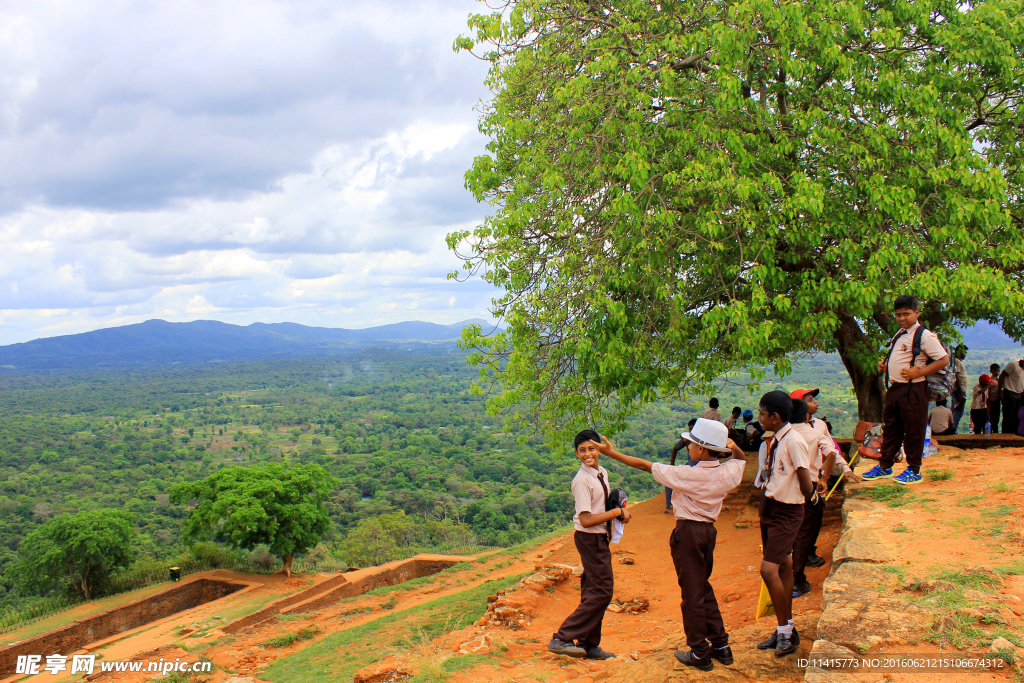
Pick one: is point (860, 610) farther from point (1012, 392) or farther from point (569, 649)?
point (1012, 392)

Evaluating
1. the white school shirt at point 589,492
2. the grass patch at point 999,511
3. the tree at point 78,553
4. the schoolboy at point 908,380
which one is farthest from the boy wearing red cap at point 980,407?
the tree at point 78,553

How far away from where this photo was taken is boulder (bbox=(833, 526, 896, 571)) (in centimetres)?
485

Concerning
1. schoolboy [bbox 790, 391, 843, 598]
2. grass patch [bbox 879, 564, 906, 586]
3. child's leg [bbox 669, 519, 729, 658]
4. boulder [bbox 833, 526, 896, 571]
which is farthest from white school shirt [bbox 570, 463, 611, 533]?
grass patch [bbox 879, 564, 906, 586]

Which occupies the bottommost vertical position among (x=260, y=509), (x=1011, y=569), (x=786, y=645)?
(x=260, y=509)

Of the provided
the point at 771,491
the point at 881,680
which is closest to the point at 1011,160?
the point at 771,491

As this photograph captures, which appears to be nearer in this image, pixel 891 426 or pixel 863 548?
pixel 863 548

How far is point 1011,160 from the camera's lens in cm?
861

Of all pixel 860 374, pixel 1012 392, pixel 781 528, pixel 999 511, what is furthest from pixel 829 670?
pixel 1012 392

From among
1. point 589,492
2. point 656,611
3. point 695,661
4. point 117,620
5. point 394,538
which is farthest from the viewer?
point 394,538

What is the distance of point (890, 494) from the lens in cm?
646

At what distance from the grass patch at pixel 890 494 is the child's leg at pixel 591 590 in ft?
11.1

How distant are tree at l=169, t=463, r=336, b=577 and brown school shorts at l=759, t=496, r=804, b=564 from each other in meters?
21.7

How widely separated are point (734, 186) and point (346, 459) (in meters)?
77.3

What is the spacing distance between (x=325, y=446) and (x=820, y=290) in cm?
9728
